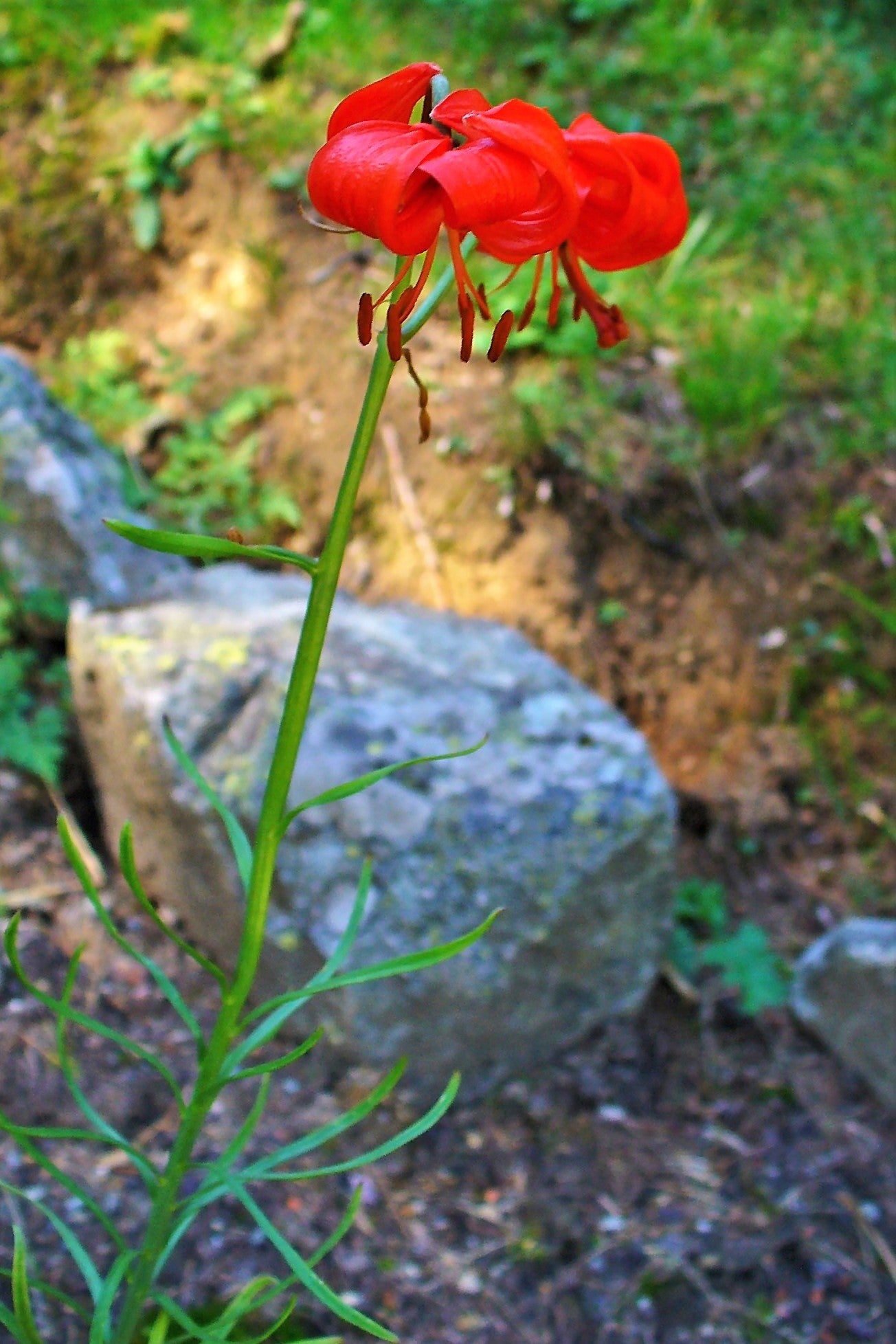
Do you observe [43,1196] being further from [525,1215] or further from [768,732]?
[768,732]

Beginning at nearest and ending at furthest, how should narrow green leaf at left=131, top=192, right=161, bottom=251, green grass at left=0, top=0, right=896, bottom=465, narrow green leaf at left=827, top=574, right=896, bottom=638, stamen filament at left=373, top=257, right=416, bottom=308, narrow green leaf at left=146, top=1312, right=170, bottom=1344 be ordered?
stamen filament at left=373, top=257, right=416, bottom=308 < narrow green leaf at left=146, top=1312, right=170, bottom=1344 < narrow green leaf at left=827, top=574, right=896, bottom=638 < green grass at left=0, top=0, right=896, bottom=465 < narrow green leaf at left=131, top=192, right=161, bottom=251

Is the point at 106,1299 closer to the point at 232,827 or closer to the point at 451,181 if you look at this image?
the point at 232,827

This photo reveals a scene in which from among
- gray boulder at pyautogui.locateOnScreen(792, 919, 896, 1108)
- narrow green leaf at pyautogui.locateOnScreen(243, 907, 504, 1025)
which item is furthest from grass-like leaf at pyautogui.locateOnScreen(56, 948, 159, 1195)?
gray boulder at pyautogui.locateOnScreen(792, 919, 896, 1108)

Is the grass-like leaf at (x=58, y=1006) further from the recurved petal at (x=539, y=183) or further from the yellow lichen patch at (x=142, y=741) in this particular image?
the yellow lichen patch at (x=142, y=741)

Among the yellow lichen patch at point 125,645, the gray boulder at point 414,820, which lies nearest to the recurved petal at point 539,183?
the gray boulder at point 414,820

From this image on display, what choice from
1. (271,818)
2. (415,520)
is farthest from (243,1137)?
(415,520)

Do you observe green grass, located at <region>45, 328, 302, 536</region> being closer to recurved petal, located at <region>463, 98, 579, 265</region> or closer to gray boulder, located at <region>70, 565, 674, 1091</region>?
gray boulder, located at <region>70, 565, 674, 1091</region>
